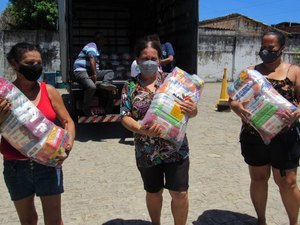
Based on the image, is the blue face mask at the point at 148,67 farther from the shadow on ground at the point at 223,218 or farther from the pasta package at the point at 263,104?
the shadow on ground at the point at 223,218

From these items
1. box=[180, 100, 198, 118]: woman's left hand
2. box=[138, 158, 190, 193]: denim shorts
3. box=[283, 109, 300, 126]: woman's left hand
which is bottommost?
box=[138, 158, 190, 193]: denim shorts

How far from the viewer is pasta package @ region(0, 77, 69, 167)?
7.88ft

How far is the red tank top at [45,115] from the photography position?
2547mm

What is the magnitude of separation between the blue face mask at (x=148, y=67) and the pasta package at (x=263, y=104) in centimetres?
76

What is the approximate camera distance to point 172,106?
9.04 feet

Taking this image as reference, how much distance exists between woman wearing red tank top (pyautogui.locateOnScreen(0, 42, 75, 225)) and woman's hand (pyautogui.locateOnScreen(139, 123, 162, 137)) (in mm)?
520

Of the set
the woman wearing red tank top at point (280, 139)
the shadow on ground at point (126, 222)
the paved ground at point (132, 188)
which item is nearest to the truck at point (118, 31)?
the paved ground at point (132, 188)

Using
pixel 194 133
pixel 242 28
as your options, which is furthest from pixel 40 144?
pixel 242 28

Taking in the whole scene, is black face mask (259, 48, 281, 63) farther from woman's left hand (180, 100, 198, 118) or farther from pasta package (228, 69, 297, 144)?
woman's left hand (180, 100, 198, 118)

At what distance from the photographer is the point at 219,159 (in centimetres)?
572

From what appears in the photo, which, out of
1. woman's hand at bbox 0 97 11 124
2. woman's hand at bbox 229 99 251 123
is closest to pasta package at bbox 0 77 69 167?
woman's hand at bbox 0 97 11 124

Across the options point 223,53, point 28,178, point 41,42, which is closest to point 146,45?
point 28,178

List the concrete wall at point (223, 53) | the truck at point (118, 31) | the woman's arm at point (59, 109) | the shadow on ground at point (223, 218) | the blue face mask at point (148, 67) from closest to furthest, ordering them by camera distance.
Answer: the woman's arm at point (59, 109)
the blue face mask at point (148, 67)
the shadow on ground at point (223, 218)
the truck at point (118, 31)
the concrete wall at point (223, 53)

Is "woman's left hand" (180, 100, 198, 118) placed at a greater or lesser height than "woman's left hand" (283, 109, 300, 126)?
greater
